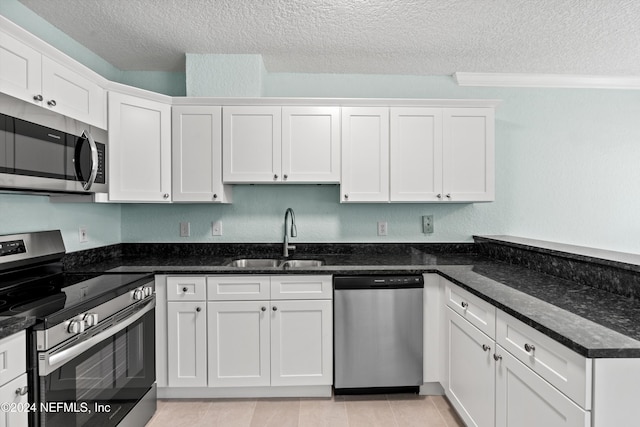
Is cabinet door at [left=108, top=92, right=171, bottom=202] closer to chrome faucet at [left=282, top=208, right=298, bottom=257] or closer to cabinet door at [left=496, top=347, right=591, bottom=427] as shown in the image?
chrome faucet at [left=282, top=208, right=298, bottom=257]

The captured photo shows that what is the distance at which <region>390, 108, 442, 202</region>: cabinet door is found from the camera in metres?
2.68

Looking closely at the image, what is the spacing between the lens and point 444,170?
2701 millimetres

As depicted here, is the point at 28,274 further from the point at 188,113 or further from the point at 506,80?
the point at 506,80

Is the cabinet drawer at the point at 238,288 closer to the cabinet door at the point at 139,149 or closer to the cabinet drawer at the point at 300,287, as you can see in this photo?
the cabinet drawer at the point at 300,287

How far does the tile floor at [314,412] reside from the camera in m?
2.14

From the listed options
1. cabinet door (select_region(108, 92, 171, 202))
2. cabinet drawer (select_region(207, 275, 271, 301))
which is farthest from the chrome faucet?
cabinet door (select_region(108, 92, 171, 202))

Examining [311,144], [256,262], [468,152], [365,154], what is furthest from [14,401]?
[468,152]

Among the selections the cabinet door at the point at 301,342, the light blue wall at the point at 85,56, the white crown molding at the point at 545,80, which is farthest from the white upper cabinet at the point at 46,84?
the white crown molding at the point at 545,80

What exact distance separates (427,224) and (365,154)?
2.90 feet

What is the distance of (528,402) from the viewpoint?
136 centimetres

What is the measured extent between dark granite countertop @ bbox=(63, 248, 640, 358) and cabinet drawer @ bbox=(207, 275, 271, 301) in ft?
0.18

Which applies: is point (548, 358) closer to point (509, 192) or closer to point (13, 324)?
point (13, 324)

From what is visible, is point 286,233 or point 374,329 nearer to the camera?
point 374,329

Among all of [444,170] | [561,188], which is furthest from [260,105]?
[561,188]
